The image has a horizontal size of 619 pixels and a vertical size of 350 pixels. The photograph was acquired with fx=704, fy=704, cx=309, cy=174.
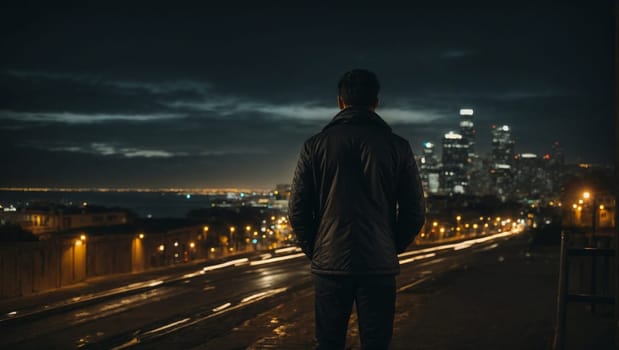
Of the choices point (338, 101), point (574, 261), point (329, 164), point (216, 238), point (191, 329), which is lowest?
point (216, 238)

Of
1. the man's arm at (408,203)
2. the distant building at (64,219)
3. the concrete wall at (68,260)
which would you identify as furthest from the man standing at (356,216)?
the distant building at (64,219)

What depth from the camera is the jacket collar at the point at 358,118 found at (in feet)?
12.5

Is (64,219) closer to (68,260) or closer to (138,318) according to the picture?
(68,260)

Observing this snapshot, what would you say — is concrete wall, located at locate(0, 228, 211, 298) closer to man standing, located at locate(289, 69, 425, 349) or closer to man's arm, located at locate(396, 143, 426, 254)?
man standing, located at locate(289, 69, 425, 349)

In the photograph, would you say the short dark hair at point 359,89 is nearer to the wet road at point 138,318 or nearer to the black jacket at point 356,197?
the black jacket at point 356,197

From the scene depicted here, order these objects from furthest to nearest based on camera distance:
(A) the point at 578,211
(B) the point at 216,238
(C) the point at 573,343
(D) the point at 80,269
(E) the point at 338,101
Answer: (B) the point at 216,238 → (A) the point at 578,211 → (D) the point at 80,269 → (C) the point at 573,343 → (E) the point at 338,101

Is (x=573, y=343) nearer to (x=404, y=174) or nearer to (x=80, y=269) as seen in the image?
(x=404, y=174)

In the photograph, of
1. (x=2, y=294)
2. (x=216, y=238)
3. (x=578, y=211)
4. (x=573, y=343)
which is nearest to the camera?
(x=573, y=343)

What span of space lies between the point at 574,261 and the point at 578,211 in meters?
47.4

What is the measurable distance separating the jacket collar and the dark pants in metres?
0.82

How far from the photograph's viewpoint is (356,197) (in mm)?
3691

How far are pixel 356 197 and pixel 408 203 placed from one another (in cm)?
30

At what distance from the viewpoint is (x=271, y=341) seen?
380 inches

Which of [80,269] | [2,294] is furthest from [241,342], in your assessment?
[80,269]
